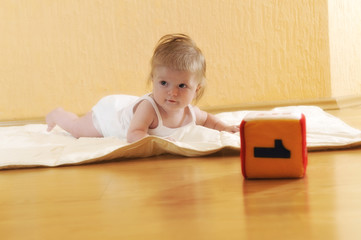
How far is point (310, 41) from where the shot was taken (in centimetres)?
216

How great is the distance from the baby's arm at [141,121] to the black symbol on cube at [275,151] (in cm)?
51

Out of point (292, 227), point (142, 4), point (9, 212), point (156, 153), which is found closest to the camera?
point (292, 227)

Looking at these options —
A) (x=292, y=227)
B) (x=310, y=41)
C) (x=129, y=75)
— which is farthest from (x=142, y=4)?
(x=292, y=227)

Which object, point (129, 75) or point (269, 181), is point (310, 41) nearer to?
point (129, 75)

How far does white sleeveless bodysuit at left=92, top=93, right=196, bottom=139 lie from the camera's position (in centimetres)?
147

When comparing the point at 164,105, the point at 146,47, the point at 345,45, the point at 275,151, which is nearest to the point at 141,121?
the point at 164,105

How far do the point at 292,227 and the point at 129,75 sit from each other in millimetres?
1591

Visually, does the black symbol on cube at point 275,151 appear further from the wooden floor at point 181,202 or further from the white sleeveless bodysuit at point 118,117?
the white sleeveless bodysuit at point 118,117

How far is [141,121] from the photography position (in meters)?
1.42

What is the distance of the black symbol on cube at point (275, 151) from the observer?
0.94 meters

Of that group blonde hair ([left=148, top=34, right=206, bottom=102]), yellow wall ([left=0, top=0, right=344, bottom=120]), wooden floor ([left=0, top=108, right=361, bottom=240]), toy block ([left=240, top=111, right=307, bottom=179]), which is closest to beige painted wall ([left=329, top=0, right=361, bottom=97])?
yellow wall ([left=0, top=0, right=344, bottom=120])

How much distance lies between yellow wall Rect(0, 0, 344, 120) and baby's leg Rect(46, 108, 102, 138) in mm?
442

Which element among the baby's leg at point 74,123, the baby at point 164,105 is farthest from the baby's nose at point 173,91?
the baby's leg at point 74,123

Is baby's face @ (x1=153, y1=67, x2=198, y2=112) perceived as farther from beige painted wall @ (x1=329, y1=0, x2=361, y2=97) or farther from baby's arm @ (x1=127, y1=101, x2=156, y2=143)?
beige painted wall @ (x1=329, y1=0, x2=361, y2=97)
